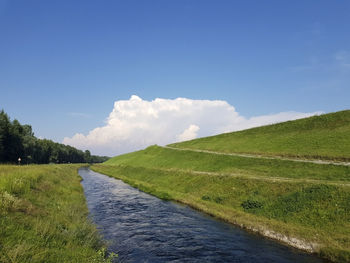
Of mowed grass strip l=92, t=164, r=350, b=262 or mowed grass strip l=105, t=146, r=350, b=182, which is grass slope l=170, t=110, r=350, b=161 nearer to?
mowed grass strip l=105, t=146, r=350, b=182

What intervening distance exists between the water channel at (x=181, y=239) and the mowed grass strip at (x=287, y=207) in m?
1.63

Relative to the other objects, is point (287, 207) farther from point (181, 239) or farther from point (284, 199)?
point (181, 239)

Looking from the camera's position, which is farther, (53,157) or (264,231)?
(53,157)

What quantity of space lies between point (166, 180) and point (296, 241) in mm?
35004

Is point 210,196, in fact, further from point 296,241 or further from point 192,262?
point 192,262

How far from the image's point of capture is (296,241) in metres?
17.9

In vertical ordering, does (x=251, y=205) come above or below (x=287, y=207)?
below

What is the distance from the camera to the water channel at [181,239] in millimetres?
15852

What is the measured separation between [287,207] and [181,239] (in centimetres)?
1265

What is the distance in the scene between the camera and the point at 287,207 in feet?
77.5

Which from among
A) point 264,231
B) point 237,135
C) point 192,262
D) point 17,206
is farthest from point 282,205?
point 237,135

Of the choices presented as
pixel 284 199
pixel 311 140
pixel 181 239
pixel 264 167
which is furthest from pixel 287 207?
pixel 311 140

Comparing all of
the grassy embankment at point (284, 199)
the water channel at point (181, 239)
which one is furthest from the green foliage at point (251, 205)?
the water channel at point (181, 239)

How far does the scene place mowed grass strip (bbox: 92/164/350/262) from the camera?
17.5 m
